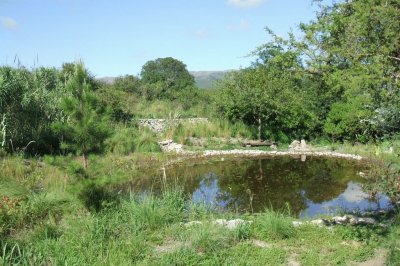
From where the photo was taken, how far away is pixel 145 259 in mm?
4289

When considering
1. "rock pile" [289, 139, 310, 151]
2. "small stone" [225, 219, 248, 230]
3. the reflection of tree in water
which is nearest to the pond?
the reflection of tree in water

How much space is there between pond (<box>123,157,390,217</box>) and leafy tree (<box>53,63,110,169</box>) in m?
1.68

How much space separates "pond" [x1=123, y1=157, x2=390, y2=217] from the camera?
8.23 metres

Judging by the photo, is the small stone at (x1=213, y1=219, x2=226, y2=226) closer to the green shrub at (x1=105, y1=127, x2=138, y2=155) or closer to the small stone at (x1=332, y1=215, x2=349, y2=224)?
the small stone at (x1=332, y1=215, x2=349, y2=224)

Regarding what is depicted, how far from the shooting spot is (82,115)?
5.60 metres

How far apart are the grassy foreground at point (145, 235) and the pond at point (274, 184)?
1.23 metres

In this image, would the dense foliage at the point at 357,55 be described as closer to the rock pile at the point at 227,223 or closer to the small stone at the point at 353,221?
the small stone at the point at 353,221

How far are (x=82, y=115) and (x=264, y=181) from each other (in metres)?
6.11

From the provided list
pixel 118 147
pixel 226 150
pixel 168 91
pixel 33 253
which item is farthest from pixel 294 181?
pixel 168 91

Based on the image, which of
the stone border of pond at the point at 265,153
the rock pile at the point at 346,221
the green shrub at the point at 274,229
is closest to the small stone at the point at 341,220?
the rock pile at the point at 346,221

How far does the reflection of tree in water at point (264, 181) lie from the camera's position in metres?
8.75

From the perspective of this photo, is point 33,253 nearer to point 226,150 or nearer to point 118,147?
point 118,147

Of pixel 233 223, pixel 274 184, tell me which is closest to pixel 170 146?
pixel 274 184

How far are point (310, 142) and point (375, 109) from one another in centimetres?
1231
